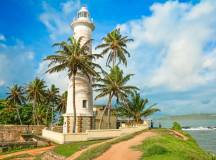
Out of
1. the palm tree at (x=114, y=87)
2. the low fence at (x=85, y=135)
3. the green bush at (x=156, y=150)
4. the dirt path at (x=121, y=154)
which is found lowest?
the dirt path at (x=121, y=154)

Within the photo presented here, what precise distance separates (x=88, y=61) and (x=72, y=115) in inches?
281

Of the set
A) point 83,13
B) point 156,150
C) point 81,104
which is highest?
point 83,13

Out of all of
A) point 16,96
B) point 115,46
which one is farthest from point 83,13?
point 16,96

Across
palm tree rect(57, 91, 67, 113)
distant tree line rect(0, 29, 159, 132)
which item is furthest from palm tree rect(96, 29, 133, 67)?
palm tree rect(57, 91, 67, 113)

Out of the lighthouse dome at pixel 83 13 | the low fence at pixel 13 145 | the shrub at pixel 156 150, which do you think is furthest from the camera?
the lighthouse dome at pixel 83 13

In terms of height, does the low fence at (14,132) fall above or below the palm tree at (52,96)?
below

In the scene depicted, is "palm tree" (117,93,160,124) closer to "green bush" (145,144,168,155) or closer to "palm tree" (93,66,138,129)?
"palm tree" (93,66,138,129)

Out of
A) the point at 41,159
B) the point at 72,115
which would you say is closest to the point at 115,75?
the point at 72,115

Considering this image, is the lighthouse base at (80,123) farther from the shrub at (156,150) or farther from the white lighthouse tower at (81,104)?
the shrub at (156,150)

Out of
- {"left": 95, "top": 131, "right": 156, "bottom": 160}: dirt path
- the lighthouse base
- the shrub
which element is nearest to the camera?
the shrub

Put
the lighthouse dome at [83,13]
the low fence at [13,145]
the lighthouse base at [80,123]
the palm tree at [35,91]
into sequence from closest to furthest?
the low fence at [13,145] → the lighthouse base at [80,123] → the lighthouse dome at [83,13] → the palm tree at [35,91]

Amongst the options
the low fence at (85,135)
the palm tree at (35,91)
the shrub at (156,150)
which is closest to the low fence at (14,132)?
the low fence at (85,135)

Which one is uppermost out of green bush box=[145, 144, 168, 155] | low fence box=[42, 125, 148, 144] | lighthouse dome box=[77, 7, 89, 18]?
lighthouse dome box=[77, 7, 89, 18]

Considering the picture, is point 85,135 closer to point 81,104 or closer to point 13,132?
point 81,104
